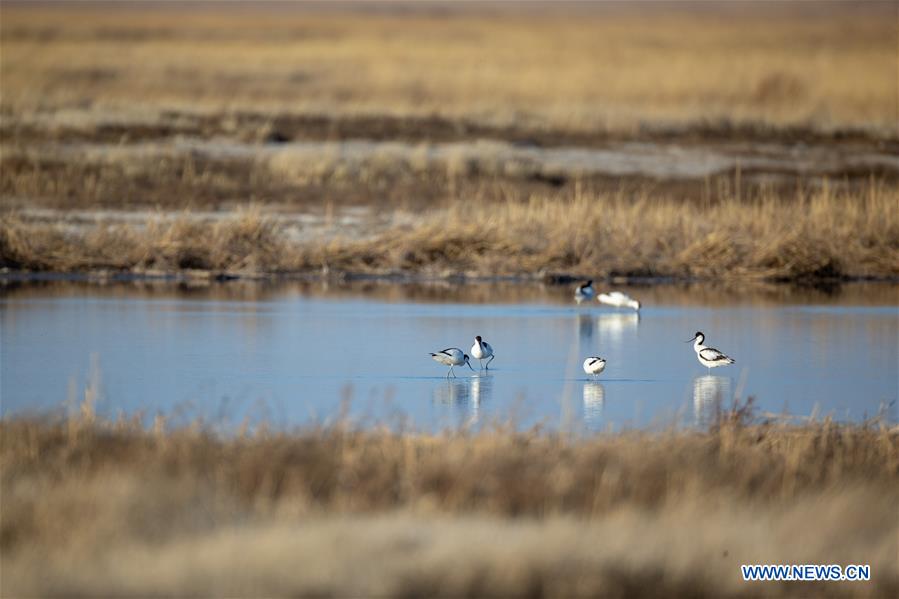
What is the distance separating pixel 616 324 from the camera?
577 inches

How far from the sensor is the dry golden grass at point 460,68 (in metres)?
36.3

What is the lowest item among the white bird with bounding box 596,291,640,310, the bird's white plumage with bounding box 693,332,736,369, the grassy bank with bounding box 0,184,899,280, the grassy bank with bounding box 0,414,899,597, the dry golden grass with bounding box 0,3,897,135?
the grassy bank with bounding box 0,414,899,597

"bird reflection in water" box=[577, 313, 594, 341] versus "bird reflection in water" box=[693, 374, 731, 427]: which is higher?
"bird reflection in water" box=[577, 313, 594, 341]

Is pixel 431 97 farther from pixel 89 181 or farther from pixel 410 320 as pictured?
pixel 410 320

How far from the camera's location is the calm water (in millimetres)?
9922

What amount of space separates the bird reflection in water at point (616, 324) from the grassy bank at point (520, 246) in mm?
3025

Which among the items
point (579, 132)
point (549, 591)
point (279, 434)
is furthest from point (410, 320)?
point (579, 132)

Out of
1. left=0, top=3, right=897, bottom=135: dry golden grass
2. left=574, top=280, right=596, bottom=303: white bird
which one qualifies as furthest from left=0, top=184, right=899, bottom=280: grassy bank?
left=0, top=3, right=897, bottom=135: dry golden grass

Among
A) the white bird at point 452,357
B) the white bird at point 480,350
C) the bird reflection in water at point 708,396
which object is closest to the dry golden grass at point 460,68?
the white bird at point 480,350

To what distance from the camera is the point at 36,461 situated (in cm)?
736

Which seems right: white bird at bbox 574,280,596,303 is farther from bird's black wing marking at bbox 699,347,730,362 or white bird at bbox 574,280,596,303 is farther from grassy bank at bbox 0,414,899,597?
grassy bank at bbox 0,414,899,597

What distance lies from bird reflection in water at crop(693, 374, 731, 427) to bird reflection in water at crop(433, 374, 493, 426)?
132 centimetres

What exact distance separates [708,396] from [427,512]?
4.43 metres

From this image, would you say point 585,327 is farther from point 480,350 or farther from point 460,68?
point 460,68
